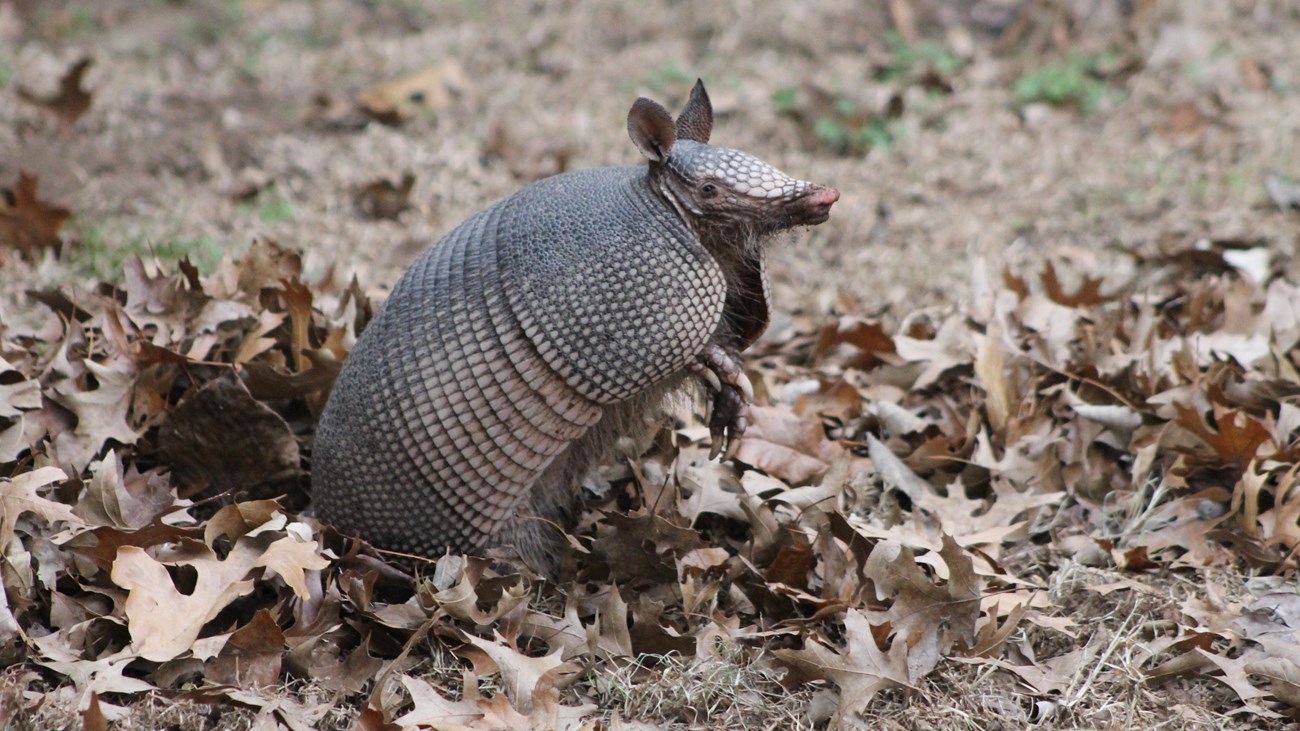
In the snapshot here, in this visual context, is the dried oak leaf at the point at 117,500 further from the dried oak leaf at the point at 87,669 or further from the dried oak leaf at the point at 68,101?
the dried oak leaf at the point at 68,101

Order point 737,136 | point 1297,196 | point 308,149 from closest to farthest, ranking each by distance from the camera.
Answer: point 1297,196 → point 308,149 → point 737,136

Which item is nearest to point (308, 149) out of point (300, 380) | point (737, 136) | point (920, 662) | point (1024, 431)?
point (737, 136)

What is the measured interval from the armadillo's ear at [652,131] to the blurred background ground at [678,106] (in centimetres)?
241

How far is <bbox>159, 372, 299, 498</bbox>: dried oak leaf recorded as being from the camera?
14.5 feet

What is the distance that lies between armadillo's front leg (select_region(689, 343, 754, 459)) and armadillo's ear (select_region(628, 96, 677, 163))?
2.27 feet

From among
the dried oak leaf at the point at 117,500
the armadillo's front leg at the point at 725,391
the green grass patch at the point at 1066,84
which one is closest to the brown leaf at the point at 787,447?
the armadillo's front leg at the point at 725,391

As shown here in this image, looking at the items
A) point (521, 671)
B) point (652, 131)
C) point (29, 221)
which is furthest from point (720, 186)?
point (29, 221)

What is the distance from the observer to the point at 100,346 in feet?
16.1

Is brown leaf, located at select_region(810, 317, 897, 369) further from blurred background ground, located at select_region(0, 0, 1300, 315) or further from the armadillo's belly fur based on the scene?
the armadillo's belly fur

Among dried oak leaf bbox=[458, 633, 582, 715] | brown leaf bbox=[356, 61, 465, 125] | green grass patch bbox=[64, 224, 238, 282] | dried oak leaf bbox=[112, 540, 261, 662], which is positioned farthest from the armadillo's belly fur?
brown leaf bbox=[356, 61, 465, 125]

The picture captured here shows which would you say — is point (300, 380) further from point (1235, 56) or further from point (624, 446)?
point (1235, 56)

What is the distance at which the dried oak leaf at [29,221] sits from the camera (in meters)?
5.80

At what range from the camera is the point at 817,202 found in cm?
378

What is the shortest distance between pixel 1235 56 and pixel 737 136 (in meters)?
3.91
